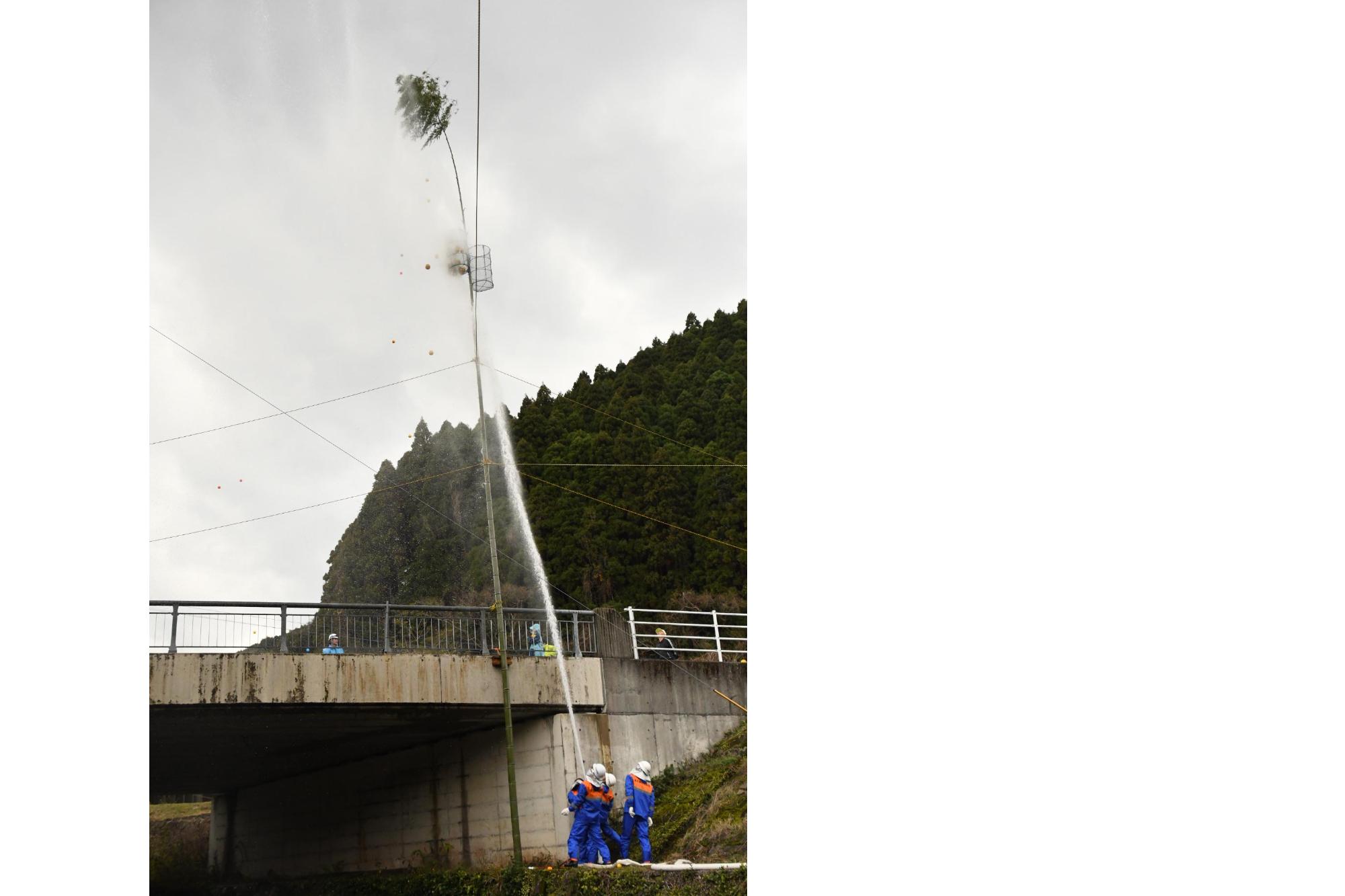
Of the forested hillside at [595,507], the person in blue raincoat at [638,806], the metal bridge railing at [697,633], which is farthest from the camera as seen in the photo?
the forested hillside at [595,507]

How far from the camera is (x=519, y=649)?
1609 centimetres

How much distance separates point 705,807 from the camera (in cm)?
1456

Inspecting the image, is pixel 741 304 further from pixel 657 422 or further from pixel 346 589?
pixel 346 589

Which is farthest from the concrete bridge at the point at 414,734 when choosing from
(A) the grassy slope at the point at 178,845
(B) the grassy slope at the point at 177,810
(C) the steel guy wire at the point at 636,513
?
(B) the grassy slope at the point at 177,810

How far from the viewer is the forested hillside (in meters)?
29.9

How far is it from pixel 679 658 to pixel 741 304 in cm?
2133

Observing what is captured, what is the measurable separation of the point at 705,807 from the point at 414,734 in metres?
4.70

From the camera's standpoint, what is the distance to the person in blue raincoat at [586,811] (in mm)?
13117

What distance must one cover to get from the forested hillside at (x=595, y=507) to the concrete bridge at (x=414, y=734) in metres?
8.58

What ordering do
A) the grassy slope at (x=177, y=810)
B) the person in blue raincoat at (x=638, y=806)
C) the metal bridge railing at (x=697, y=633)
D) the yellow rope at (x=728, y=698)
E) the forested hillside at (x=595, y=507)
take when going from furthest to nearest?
the grassy slope at (x=177, y=810), the forested hillside at (x=595, y=507), the metal bridge railing at (x=697, y=633), the yellow rope at (x=728, y=698), the person in blue raincoat at (x=638, y=806)

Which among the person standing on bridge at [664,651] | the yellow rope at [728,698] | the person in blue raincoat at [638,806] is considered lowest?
the person in blue raincoat at [638,806]

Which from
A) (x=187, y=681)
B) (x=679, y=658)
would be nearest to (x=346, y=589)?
(x=679, y=658)

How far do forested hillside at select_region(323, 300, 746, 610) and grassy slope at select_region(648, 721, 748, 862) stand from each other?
1043 centimetres

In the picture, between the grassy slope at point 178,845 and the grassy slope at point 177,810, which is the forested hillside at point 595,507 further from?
the grassy slope at point 177,810
